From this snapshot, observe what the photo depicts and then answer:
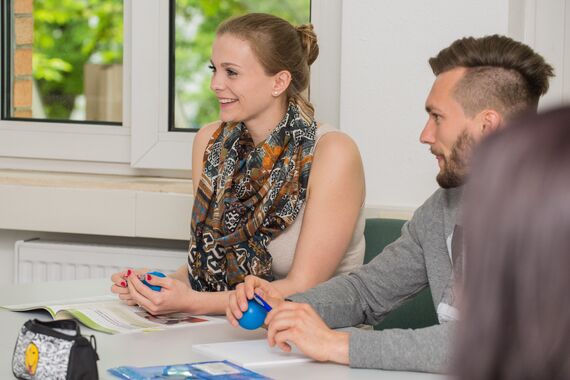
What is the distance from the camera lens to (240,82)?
2500 mm

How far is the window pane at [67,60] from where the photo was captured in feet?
11.3

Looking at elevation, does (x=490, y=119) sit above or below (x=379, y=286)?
above

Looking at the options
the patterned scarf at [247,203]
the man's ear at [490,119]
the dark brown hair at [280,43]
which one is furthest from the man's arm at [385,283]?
the dark brown hair at [280,43]

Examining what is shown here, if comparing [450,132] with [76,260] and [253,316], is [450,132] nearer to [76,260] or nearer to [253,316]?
[253,316]

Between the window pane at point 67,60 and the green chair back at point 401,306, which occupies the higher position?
the window pane at point 67,60

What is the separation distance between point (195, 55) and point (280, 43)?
892 millimetres

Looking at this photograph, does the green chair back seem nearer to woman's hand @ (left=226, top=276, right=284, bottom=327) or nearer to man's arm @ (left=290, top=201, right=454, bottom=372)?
Answer: man's arm @ (left=290, top=201, right=454, bottom=372)

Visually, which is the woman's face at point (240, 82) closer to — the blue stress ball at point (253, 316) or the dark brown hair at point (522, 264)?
the blue stress ball at point (253, 316)

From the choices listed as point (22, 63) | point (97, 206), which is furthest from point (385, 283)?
point (22, 63)

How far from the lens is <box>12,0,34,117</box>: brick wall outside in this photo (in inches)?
138

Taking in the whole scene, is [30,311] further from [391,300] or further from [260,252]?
[391,300]

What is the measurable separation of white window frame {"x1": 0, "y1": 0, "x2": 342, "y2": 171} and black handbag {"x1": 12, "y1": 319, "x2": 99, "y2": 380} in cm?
183

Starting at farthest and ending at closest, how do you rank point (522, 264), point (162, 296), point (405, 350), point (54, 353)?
point (162, 296), point (405, 350), point (54, 353), point (522, 264)

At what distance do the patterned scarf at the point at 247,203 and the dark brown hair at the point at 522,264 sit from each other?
176cm
